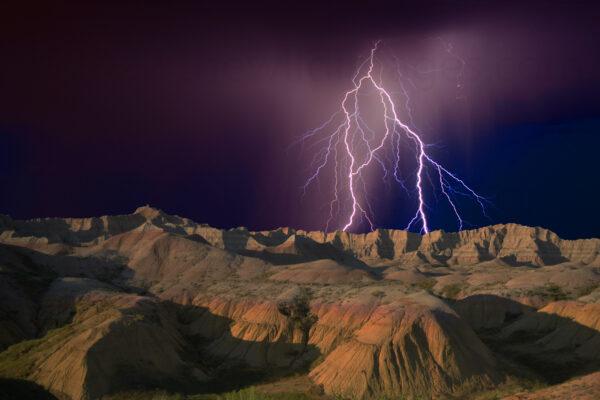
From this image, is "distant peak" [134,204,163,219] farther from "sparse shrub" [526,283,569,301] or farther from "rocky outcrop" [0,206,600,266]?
"sparse shrub" [526,283,569,301]

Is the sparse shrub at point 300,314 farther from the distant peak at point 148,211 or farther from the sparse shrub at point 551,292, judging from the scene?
the distant peak at point 148,211

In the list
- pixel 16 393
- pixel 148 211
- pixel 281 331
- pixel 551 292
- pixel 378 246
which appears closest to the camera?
pixel 16 393

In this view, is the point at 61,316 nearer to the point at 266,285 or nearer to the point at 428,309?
the point at 266,285

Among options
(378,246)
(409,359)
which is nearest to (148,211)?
(378,246)

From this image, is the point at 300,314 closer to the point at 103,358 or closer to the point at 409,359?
the point at 409,359

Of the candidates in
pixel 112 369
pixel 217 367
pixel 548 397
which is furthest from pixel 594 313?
pixel 112 369

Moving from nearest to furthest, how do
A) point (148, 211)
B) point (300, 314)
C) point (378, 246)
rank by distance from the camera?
1. point (300, 314)
2. point (148, 211)
3. point (378, 246)

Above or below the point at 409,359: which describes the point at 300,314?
below

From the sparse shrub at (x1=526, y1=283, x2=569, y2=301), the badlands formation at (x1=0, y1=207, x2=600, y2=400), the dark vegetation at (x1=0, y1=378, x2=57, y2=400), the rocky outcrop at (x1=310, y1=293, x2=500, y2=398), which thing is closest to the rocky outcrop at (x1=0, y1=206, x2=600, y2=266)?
the badlands formation at (x1=0, y1=207, x2=600, y2=400)
